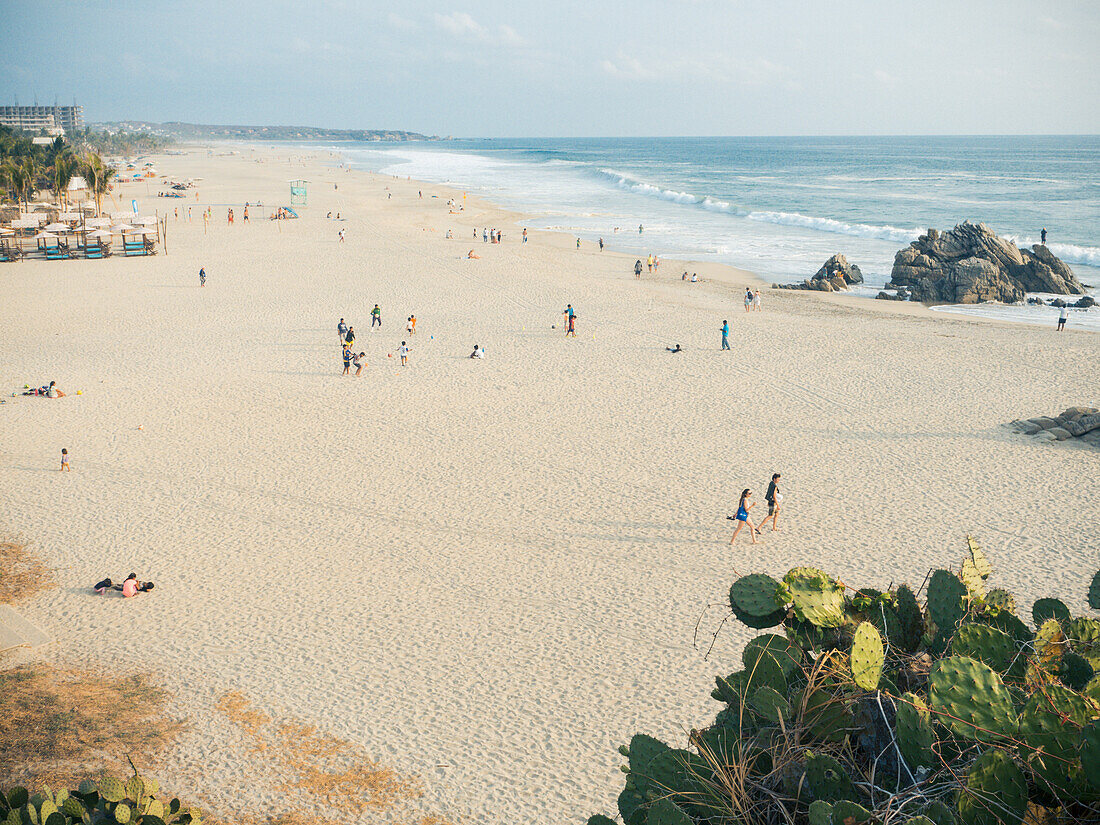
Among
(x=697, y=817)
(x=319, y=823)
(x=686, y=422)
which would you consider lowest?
(x=319, y=823)

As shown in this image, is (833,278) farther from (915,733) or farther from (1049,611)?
(915,733)

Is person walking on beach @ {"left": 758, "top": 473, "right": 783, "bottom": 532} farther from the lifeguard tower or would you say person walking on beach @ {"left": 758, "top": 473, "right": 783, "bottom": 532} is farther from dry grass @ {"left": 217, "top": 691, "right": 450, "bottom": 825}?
the lifeguard tower

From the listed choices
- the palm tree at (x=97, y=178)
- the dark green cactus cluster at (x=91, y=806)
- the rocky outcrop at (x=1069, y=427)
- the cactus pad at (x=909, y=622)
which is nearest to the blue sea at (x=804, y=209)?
the rocky outcrop at (x=1069, y=427)

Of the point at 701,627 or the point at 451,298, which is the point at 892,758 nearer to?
the point at 701,627

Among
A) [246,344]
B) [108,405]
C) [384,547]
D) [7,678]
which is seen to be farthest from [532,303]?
[7,678]

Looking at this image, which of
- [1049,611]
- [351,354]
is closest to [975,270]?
[351,354]
